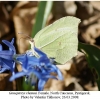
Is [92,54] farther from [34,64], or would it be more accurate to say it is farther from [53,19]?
[53,19]

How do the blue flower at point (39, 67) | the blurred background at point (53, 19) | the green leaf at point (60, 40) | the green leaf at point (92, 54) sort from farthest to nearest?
the blurred background at point (53, 19)
the green leaf at point (92, 54)
the green leaf at point (60, 40)
the blue flower at point (39, 67)

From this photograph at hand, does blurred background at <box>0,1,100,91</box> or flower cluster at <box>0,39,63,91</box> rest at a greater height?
blurred background at <box>0,1,100,91</box>

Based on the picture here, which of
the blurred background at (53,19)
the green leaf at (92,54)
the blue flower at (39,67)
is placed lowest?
the blue flower at (39,67)

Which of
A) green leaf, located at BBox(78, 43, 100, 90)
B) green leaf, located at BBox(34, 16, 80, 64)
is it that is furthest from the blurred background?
green leaf, located at BBox(34, 16, 80, 64)

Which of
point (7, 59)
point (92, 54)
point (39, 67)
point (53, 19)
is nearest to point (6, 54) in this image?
point (7, 59)

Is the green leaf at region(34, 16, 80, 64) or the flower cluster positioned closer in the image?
the flower cluster

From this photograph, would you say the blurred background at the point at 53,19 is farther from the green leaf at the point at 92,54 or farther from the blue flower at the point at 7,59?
the blue flower at the point at 7,59

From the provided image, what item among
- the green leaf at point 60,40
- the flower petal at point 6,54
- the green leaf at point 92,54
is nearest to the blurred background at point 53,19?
the green leaf at point 92,54

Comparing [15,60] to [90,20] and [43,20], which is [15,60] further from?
[90,20]

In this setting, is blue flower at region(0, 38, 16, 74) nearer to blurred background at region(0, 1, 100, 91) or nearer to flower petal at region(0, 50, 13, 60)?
flower petal at region(0, 50, 13, 60)

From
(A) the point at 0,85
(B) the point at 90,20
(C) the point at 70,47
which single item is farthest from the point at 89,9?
(C) the point at 70,47
